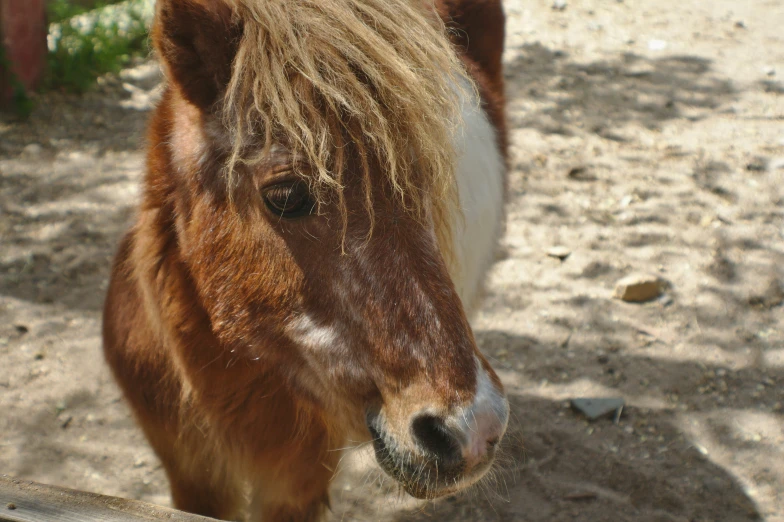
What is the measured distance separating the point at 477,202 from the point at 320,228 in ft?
4.25

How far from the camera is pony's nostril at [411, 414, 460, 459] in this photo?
1.59m

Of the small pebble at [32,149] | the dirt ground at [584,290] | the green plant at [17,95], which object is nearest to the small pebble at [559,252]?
the dirt ground at [584,290]

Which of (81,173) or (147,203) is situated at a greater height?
(147,203)

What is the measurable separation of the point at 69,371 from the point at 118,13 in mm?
4391

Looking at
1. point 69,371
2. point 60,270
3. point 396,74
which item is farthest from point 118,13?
point 396,74

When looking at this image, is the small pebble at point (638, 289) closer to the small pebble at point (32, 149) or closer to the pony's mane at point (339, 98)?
the pony's mane at point (339, 98)

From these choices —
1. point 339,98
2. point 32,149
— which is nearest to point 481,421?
point 339,98

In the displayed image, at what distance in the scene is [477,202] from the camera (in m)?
2.91

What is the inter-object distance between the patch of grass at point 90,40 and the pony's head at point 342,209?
4408 mm

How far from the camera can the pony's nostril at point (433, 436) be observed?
159 cm

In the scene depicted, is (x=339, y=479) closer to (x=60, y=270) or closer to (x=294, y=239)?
(x=294, y=239)

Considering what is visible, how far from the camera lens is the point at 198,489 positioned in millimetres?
2553

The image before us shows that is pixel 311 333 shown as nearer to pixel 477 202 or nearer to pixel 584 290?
pixel 477 202

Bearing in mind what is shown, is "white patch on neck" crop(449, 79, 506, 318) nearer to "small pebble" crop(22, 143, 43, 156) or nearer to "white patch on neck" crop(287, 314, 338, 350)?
"white patch on neck" crop(287, 314, 338, 350)
